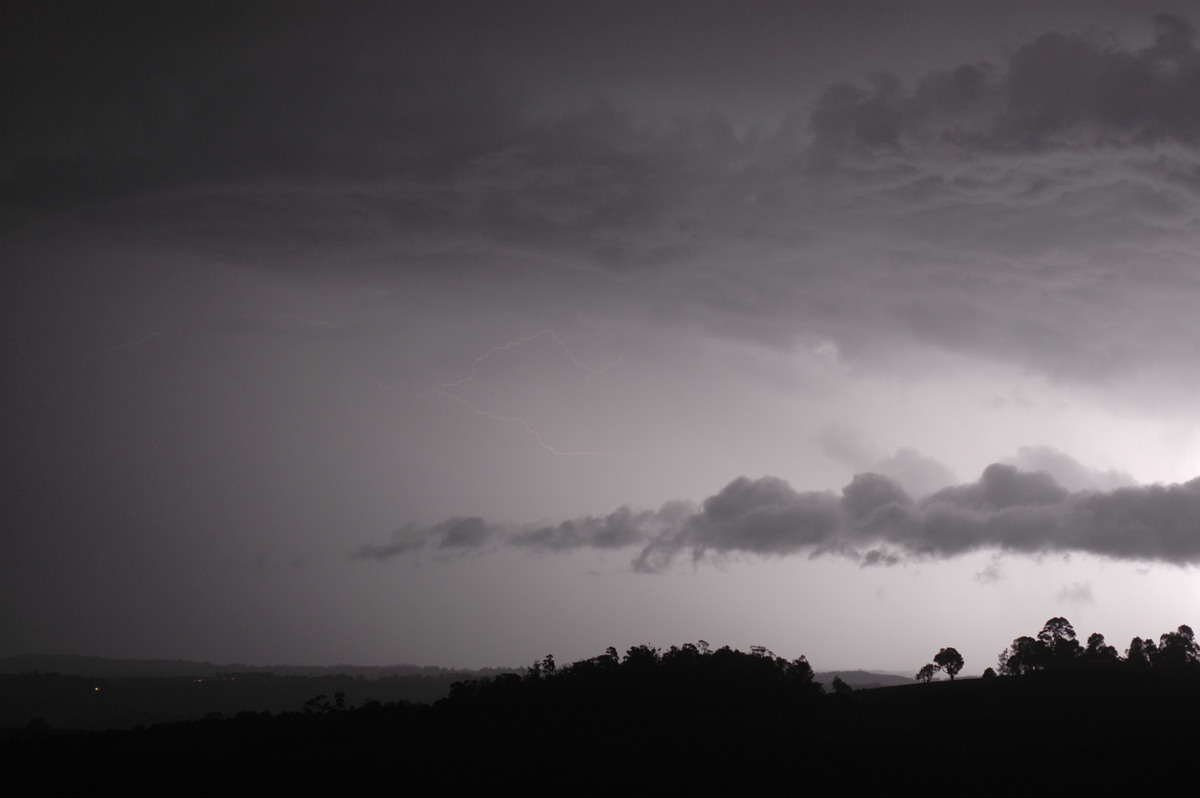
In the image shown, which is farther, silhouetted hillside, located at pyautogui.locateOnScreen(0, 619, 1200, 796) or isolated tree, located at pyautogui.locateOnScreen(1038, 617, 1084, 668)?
isolated tree, located at pyautogui.locateOnScreen(1038, 617, 1084, 668)

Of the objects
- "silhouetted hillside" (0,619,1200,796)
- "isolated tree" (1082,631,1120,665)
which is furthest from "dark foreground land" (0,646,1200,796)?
"isolated tree" (1082,631,1120,665)

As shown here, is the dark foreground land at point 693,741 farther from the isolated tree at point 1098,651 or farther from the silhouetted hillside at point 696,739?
the isolated tree at point 1098,651

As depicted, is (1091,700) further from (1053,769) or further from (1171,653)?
(1171,653)

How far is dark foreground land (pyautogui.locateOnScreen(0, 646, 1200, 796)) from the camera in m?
94.9

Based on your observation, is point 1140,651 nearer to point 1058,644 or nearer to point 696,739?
point 1058,644

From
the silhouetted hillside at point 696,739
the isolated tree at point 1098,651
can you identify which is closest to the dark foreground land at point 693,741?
the silhouetted hillside at point 696,739

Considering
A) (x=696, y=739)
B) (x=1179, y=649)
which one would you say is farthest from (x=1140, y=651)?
(x=696, y=739)

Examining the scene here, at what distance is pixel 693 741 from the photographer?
11056 centimetres

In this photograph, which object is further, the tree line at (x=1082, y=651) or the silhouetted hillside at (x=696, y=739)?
the tree line at (x=1082, y=651)

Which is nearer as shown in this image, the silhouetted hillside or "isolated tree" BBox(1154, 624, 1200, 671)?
the silhouetted hillside

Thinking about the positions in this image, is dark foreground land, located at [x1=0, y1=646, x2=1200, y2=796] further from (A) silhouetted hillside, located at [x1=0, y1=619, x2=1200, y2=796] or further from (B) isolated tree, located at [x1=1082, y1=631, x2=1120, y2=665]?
(B) isolated tree, located at [x1=1082, y1=631, x2=1120, y2=665]

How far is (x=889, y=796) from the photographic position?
87812 mm

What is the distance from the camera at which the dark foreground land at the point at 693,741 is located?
9488 centimetres

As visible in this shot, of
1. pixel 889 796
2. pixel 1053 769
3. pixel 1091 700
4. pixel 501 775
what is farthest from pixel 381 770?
pixel 1091 700
